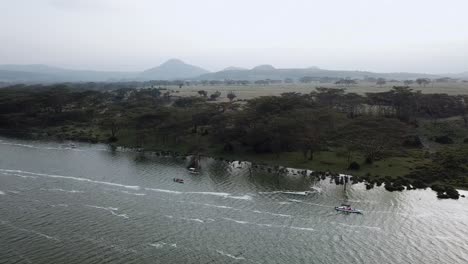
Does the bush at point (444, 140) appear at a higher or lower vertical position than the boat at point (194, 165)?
higher

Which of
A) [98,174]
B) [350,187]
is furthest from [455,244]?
[98,174]

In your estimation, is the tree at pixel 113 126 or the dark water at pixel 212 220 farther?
the tree at pixel 113 126

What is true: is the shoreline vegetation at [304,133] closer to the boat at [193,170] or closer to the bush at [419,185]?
the bush at [419,185]

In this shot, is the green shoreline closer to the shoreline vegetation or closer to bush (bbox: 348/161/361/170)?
the shoreline vegetation

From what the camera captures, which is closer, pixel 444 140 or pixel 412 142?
pixel 412 142

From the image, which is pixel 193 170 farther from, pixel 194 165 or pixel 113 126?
pixel 113 126

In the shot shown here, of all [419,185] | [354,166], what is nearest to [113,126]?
[354,166]

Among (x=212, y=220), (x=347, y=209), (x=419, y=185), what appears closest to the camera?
(x=212, y=220)

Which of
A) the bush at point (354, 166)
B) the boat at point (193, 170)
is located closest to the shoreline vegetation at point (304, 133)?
the bush at point (354, 166)
